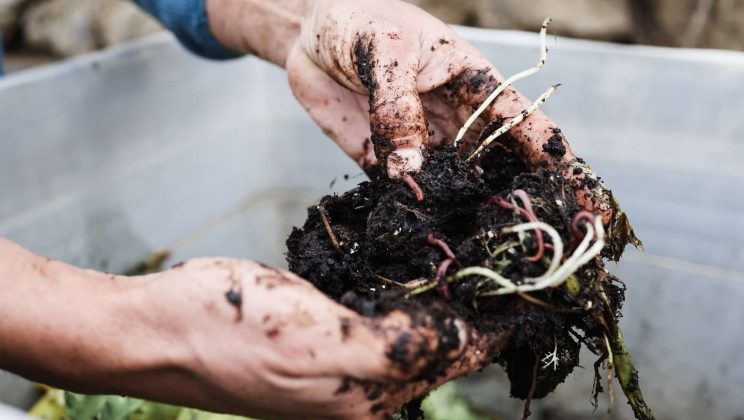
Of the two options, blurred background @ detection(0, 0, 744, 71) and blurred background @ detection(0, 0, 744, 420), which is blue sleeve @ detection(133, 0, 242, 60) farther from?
blurred background @ detection(0, 0, 744, 71)

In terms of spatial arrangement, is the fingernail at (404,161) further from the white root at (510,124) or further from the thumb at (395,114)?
the white root at (510,124)

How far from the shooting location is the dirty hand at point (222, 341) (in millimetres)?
742

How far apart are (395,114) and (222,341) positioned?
520 millimetres

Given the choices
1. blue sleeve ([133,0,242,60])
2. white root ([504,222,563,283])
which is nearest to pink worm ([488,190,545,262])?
white root ([504,222,563,283])

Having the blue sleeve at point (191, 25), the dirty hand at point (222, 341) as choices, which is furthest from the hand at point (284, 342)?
the blue sleeve at point (191, 25)

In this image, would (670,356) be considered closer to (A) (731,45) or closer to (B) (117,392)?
(B) (117,392)

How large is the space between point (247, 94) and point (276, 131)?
162 mm

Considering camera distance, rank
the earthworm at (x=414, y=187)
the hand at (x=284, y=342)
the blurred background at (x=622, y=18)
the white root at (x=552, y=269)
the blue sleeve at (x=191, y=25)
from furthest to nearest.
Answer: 1. the blurred background at (x=622, y=18)
2. the blue sleeve at (x=191, y=25)
3. the earthworm at (x=414, y=187)
4. the white root at (x=552, y=269)
5. the hand at (x=284, y=342)

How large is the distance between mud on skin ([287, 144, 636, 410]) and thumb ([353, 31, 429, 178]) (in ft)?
0.12

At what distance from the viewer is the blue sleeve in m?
1.71

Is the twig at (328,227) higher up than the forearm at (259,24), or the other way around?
the forearm at (259,24)

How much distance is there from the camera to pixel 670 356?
1.79m

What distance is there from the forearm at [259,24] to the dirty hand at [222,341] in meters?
0.89

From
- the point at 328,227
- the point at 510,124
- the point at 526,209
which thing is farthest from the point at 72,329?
the point at 510,124
